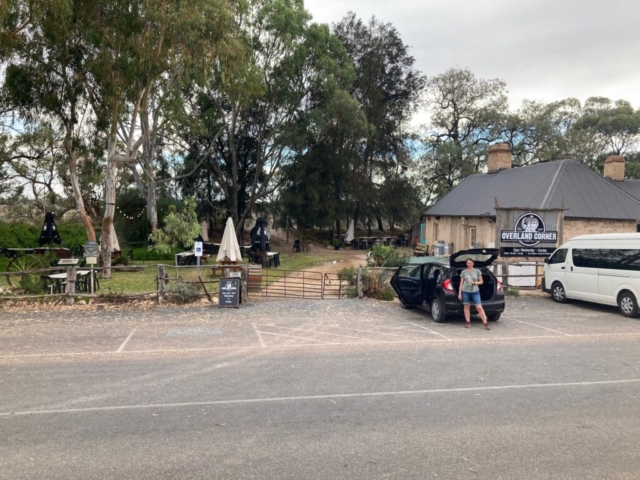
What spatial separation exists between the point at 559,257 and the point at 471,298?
17.5 ft

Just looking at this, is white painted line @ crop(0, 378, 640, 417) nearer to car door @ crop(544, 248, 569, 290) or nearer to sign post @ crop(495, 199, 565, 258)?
car door @ crop(544, 248, 569, 290)

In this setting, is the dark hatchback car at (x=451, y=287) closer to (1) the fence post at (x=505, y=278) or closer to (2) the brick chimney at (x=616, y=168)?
(1) the fence post at (x=505, y=278)

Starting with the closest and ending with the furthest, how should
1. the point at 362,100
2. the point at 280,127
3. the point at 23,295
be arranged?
1. the point at 23,295
2. the point at 280,127
3. the point at 362,100

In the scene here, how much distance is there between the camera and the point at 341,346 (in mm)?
9828

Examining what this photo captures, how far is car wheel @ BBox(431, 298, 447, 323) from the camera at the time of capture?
11.9 metres

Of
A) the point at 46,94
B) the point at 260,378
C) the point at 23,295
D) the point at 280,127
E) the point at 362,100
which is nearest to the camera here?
the point at 260,378

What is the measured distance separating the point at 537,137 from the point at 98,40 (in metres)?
38.0

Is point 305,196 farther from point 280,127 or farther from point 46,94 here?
point 46,94

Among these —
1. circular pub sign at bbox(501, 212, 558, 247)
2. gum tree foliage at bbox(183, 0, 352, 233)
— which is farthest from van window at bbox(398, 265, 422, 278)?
gum tree foliage at bbox(183, 0, 352, 233)

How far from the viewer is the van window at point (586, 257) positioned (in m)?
13.7

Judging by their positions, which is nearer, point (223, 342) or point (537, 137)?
point (223, 342)

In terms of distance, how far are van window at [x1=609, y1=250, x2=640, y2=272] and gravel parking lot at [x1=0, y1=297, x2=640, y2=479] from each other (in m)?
1.49

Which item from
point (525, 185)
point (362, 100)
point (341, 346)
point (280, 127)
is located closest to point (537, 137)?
point (362, 100)

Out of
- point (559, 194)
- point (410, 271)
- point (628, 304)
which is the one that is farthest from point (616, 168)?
point (410, 271)
